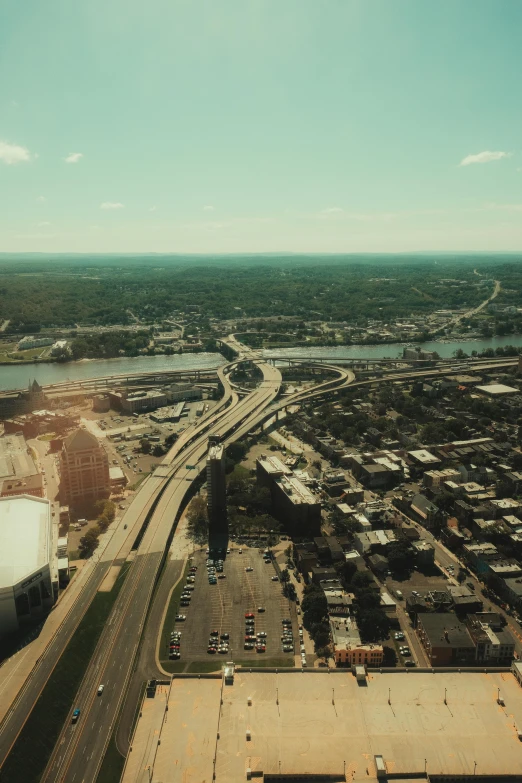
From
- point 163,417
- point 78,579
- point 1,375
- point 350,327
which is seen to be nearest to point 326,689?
point 78,579

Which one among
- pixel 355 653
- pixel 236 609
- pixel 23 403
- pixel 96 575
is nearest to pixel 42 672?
pixel 96 575

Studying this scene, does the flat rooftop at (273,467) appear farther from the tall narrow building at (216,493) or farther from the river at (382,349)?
the river at (382,349)

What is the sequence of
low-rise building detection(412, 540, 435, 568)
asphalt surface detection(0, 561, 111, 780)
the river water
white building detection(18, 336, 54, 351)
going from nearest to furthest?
1. asphalt surface detection(0, 561, 111, 780)
2. low-rise building detection(412, 540, 435, 568)
3. the river water
4. white building detection(18, 336, 54, 351)

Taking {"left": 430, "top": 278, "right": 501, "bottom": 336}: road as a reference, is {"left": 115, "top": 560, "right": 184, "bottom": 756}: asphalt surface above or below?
below

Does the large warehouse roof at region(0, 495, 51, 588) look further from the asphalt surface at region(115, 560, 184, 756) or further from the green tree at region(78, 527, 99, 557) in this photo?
the asphalt surface at region(115, 560, 184, 756)

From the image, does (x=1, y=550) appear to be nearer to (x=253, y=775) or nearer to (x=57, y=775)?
(x=57, y=775)

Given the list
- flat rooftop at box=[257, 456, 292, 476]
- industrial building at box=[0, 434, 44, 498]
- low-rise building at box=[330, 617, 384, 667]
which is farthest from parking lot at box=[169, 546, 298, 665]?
industrial building at box=[0, 434, 44, 498]

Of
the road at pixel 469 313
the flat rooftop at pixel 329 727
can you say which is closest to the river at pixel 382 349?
the road at pixel 469 313
